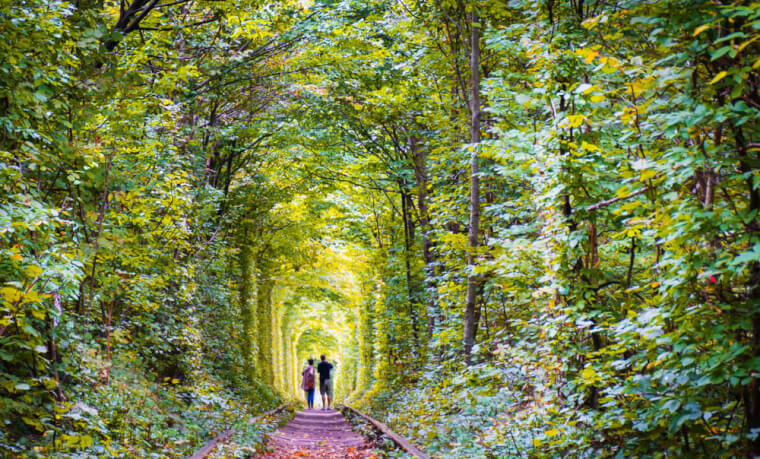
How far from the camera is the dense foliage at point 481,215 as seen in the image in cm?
310

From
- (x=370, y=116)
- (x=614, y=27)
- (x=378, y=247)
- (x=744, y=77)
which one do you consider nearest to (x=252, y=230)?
(x=378, y=247)

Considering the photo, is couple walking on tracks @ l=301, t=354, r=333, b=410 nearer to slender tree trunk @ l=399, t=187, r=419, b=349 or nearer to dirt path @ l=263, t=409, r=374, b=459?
dirt path @ l=263, t=409, r=374, b=459

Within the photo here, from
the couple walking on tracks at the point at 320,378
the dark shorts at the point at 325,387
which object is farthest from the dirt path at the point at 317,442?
the dark shorts at the point at 325,387

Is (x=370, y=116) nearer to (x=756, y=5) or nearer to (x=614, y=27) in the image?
(x=614, y=27)

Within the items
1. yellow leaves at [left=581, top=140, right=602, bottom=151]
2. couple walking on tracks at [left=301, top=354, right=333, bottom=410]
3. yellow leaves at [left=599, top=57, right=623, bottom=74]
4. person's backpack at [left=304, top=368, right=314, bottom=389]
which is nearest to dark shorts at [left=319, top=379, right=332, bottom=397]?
couple walking on tracks at [left=301, top=354, right=333, bottom=410]

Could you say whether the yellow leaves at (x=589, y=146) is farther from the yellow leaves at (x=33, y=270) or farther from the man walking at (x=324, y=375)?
the man walking at (x=324, y=375)

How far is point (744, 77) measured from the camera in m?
2.88

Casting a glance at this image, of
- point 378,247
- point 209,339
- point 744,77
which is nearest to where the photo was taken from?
point 744,77

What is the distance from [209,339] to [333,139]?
21.7 ft

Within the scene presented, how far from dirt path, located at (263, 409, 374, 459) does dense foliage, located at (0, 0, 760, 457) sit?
1.28 metres

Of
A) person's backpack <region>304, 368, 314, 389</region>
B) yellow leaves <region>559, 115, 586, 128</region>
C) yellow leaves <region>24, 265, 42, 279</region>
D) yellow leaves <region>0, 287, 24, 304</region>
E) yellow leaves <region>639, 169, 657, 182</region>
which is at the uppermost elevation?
yellow leaves <region>559, 115, 586, 128</region>

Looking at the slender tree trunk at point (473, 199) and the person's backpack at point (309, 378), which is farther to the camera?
the person's backpack at point (309, 378)

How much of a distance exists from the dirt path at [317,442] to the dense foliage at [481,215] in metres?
1.28

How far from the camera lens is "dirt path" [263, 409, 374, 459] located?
984 cm
